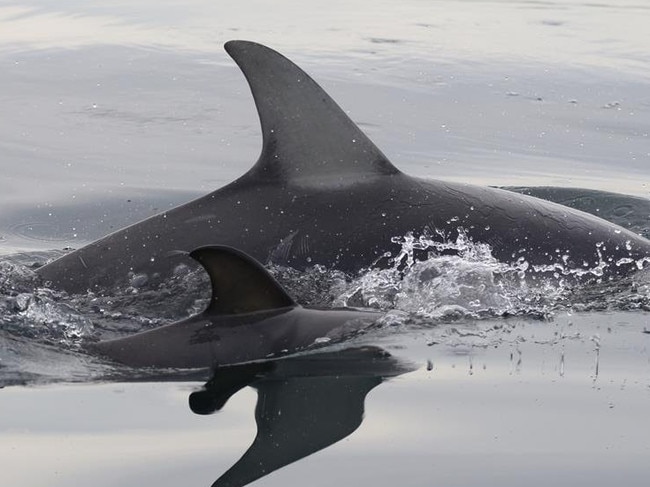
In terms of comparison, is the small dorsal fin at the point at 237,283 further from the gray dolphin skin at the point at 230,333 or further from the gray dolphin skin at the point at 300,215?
the gray dolphin skin at the point at 300,215

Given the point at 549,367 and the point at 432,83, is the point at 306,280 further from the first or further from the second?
the point at 432,83

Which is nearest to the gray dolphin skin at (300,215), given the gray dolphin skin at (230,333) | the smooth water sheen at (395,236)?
the smooth water sheen at (395,236)

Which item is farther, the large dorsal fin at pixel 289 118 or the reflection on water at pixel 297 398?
the large dorsal fin at pixel 289 118

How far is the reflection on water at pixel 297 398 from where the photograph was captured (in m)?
5.00

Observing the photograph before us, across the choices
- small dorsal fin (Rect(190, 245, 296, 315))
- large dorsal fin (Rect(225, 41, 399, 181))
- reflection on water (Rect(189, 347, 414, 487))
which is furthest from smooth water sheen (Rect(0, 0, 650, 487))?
large dorsal fin (Rect(225, 41, 399, 181))

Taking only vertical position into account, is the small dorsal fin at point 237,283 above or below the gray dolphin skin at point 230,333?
above

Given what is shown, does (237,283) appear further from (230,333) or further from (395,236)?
(395,236)

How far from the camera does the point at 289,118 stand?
742 cm

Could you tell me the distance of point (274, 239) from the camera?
7.39 metres

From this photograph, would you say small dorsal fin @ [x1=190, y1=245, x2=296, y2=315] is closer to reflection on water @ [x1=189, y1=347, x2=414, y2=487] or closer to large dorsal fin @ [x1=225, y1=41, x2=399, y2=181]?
reflection on water @ [x1=189, y1=347, x2=414, y2=487]

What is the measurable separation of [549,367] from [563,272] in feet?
5.27

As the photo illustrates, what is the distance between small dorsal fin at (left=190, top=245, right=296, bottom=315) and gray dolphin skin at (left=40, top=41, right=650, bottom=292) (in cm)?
130

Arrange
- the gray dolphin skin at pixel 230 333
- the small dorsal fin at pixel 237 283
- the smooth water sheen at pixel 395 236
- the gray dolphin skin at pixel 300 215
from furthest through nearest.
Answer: the gray dolphin skin at pixel 300 215 → the gray dolphin skin at pixel 230 333 → the small dorsal fin at pixel 237 283 → the smooth water sheen at pixel 395 236

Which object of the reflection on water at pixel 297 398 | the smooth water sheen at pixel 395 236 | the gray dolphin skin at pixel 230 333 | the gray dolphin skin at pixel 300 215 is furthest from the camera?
the gray dolphin skin at pixel 300 215
